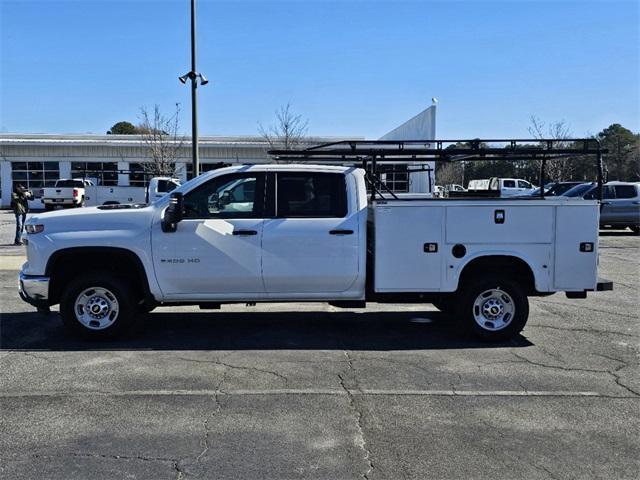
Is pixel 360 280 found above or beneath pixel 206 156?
beneath

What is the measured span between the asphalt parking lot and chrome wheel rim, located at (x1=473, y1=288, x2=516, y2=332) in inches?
11.2

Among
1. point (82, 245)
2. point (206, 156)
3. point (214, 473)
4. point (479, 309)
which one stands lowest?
point (214, 473)

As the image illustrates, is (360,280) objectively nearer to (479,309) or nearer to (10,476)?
(479,309)

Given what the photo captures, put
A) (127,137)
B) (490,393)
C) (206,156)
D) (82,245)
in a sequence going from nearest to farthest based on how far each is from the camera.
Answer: (490,393)
(82,245)
(206,156)
(127,137)

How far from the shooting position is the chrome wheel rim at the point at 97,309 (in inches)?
261

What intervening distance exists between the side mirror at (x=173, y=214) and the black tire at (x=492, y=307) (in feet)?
10.9

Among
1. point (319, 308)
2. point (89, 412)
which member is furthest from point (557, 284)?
point (89, 412)

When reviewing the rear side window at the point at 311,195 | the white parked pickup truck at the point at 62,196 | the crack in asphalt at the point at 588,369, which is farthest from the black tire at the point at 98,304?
the white parked pickup truck at the point at 62,196

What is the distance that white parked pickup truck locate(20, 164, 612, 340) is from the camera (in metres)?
6.54

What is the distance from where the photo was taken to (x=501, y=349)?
663cm

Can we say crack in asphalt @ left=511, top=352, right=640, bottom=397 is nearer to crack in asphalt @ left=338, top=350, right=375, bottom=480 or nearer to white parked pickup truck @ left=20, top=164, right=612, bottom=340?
white parked pickup truck @ left=20, top=164, right=612, bottom=340

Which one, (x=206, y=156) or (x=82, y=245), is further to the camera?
(x=206, y=156)

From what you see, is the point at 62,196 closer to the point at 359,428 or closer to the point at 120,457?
the point at 120,457

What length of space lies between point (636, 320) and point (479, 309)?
2873 millimetres
